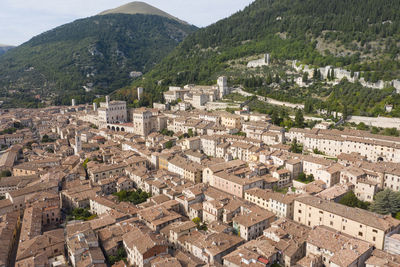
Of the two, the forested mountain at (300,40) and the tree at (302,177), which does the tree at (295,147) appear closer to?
the tree at (302,177)

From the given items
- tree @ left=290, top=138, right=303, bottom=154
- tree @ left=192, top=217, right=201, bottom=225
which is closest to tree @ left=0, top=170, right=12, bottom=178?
tree @ left=192, top=217, right=201, bottom=225

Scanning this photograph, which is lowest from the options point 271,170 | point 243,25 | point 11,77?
point 271,170

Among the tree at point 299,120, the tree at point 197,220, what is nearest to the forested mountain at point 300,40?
the tree at point 299,120

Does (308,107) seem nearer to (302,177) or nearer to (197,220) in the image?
(302,177)

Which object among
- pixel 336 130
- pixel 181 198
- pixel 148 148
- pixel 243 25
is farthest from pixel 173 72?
pixel 181 198

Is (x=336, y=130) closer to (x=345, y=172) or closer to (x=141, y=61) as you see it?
(x=345, y=172)

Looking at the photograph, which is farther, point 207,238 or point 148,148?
point 148,148

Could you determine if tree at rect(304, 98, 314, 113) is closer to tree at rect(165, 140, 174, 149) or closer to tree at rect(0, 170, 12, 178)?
tree at rect(165, 140, 174, 149)
